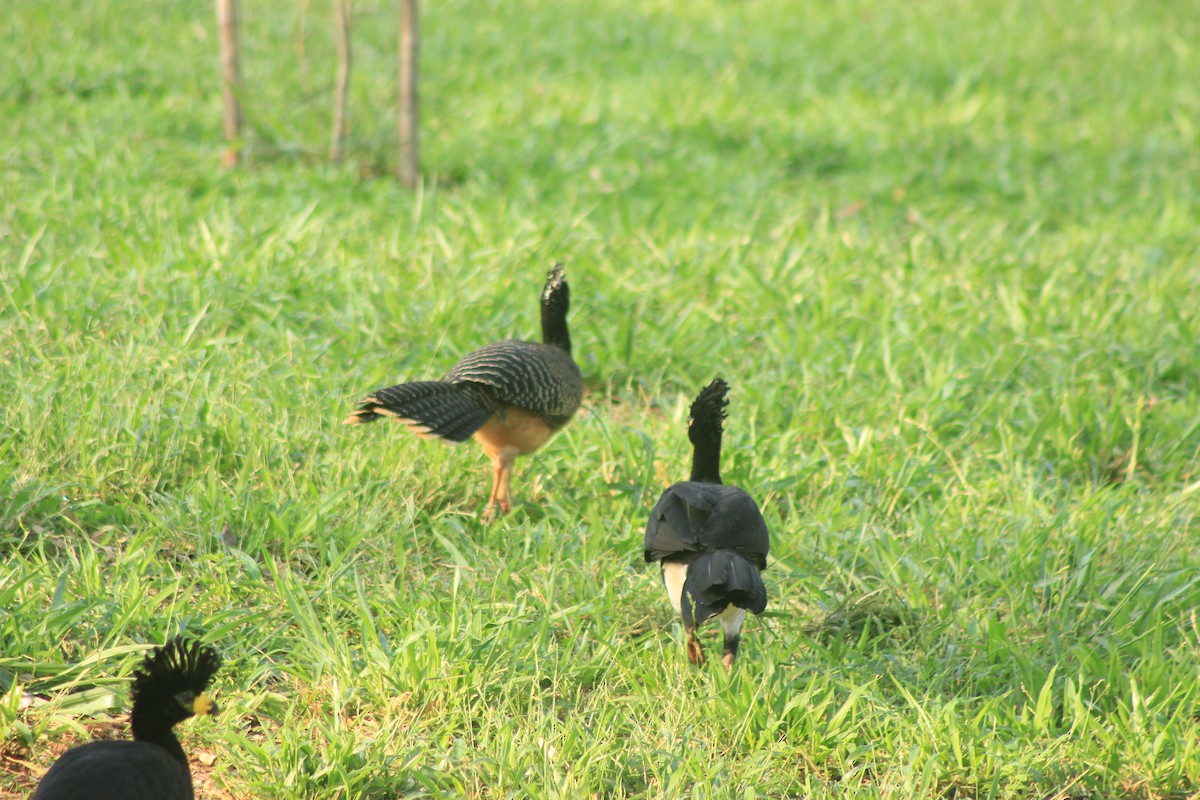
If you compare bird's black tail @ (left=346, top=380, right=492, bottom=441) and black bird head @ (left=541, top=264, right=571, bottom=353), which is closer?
bird's black tail @ (left=346, top=380, right=492, bottom=441)

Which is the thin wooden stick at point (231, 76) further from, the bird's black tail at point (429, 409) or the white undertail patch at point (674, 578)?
the white undertail patch at point (674, 578)

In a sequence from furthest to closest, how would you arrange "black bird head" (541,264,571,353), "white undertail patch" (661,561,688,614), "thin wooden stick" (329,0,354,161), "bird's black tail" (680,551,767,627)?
"thin wooden stick" (329,0,354,161)
"black bird head" (541,264,571,353)
"white undertail patch" (661,561,688,614)
"bird's black tail" (680,551,767,627)

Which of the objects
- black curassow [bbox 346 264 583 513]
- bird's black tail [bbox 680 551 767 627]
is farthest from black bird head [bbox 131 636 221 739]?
bird's black tail [bbox 680 551 767 627]

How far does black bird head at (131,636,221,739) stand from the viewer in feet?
9.69

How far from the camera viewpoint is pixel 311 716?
11.5 ft

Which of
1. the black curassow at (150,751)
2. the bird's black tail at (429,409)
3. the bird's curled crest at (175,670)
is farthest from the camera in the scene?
the bird's black tail at (429,409)

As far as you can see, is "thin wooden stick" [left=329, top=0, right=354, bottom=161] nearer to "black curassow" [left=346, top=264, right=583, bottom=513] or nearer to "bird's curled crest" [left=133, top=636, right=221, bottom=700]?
"black curassow" [left=346, top=264, right=583, bottom=513]

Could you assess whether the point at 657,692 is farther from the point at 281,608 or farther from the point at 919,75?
the point at 919,75

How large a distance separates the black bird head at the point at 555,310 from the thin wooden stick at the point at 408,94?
281 centimetres

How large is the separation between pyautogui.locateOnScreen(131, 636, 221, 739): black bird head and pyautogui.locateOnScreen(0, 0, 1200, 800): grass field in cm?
32

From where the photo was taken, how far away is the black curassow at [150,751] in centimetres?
271

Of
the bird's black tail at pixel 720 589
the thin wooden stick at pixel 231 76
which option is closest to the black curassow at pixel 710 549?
the bird's black tail at pixel 720 589

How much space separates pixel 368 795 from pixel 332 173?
16.2 ft

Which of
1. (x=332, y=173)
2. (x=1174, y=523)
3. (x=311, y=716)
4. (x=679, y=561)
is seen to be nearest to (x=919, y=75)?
(x=332, y=173)
